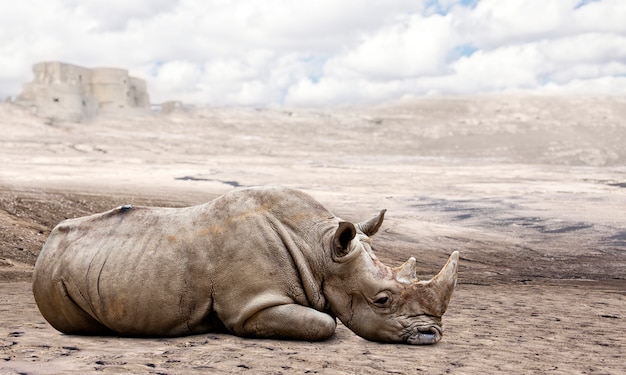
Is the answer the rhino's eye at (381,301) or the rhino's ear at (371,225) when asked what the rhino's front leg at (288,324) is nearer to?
the rhino's eye at (381,301)

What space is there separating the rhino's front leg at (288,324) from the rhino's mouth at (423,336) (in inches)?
23.8

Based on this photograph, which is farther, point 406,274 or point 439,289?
point 406,274

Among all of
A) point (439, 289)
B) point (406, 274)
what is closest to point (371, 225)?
point (406, 274)

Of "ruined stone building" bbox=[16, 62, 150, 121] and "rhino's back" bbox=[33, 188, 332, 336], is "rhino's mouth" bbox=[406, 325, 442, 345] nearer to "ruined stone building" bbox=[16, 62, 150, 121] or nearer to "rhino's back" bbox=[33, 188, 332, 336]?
"rhino's back" bbox=[33, 188, 332, 336]

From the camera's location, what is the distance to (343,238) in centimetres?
536

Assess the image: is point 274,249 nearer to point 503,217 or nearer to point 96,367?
point 96,367

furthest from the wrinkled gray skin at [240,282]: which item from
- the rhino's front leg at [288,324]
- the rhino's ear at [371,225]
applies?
the rhino's ear at [371,225]

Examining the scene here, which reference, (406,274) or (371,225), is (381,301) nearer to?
(406,274)

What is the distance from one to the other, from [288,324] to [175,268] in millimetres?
926

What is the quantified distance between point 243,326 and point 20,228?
9.17 m

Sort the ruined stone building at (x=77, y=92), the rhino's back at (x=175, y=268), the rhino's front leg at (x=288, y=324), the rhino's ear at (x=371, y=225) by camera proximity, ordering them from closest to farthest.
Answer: the rhino's front leg at (x=288, y=324), the rhino's back at (x=175, y=268), the rhino's ear at (x=371, y=225), the ruined stone building at (x=77, y=92)

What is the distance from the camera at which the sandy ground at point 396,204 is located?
192 inches

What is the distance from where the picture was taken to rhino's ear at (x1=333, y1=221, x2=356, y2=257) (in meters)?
5.29

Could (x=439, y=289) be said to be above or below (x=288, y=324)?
above
